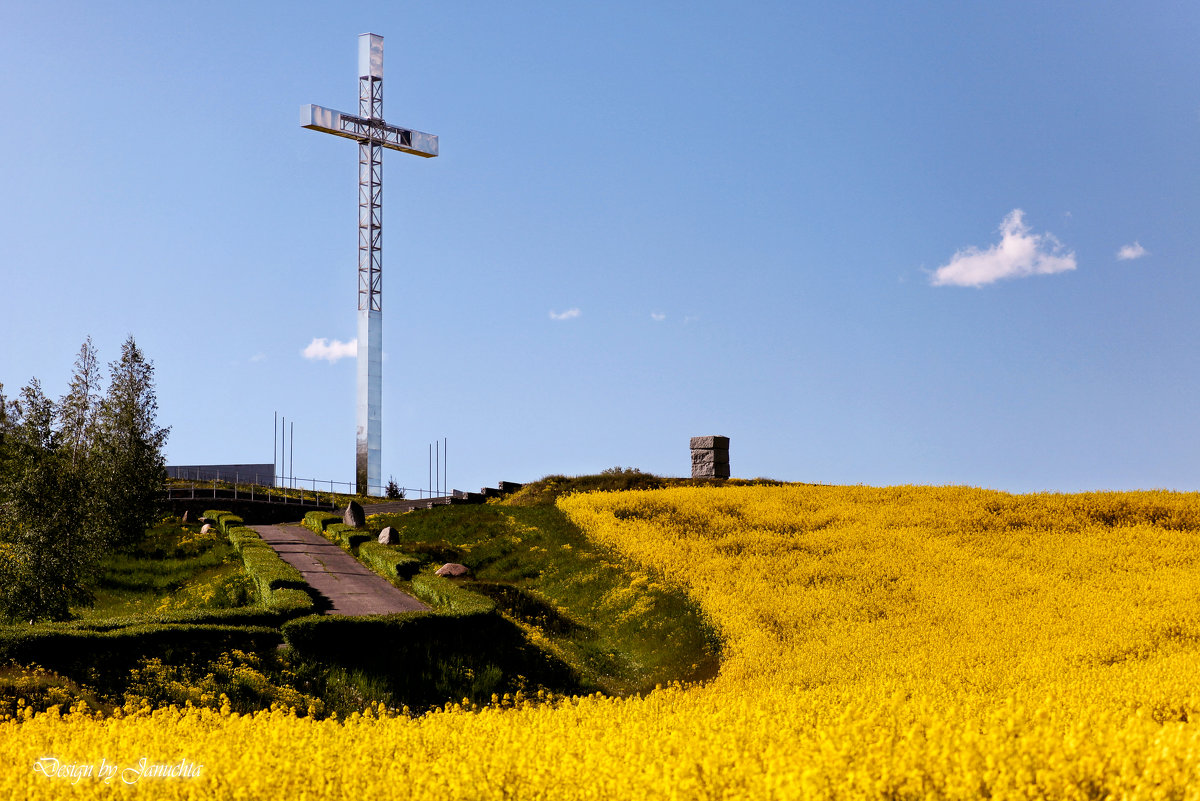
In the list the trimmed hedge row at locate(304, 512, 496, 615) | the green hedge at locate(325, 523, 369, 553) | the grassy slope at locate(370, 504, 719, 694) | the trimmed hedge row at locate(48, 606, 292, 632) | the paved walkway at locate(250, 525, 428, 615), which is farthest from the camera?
the green hedge at locate(325, 523, 369, 553)

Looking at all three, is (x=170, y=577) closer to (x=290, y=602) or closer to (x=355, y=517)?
(x=355, y=517)

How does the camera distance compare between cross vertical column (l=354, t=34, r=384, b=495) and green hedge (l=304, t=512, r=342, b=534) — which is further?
cross vertical column (l=354, t=34, r=384, b=495)

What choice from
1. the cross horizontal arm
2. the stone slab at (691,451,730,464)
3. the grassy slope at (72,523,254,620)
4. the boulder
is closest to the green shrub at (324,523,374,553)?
the boulder

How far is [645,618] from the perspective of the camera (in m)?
20.0

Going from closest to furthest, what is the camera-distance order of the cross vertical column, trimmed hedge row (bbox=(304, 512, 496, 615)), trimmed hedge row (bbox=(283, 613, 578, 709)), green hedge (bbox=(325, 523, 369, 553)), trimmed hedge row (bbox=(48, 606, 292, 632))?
trimmed hedge row (bbox=(48, 606, 292, 632)) → trimmed hedge row (bbox=(283, 613, 578, 709)) → trimmed hedge row (bbox=(304, 512, 496, 615)) → green hedge (bbox=(325, 523, 369, 553)) → the cross vertical column

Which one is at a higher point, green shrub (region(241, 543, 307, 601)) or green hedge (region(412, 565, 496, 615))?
green shrub (region(241, 543, 307, 601))

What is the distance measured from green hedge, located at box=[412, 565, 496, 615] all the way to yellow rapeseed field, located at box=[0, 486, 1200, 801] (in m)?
3.41

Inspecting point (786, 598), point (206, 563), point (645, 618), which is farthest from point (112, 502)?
point (786, 598)

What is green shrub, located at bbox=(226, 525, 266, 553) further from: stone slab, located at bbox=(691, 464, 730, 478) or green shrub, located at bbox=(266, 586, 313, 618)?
stone slab, located at bbox=(691, 464, 730, 478)

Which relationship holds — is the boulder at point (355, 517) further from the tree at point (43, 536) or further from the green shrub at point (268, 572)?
the tree at point (43, 536)

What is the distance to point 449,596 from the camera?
66.8 ft

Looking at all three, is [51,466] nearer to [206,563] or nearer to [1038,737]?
[206,563]

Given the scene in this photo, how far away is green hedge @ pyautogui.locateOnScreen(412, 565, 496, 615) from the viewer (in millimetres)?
18969

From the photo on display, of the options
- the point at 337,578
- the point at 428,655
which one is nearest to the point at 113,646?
the point at 428,655
